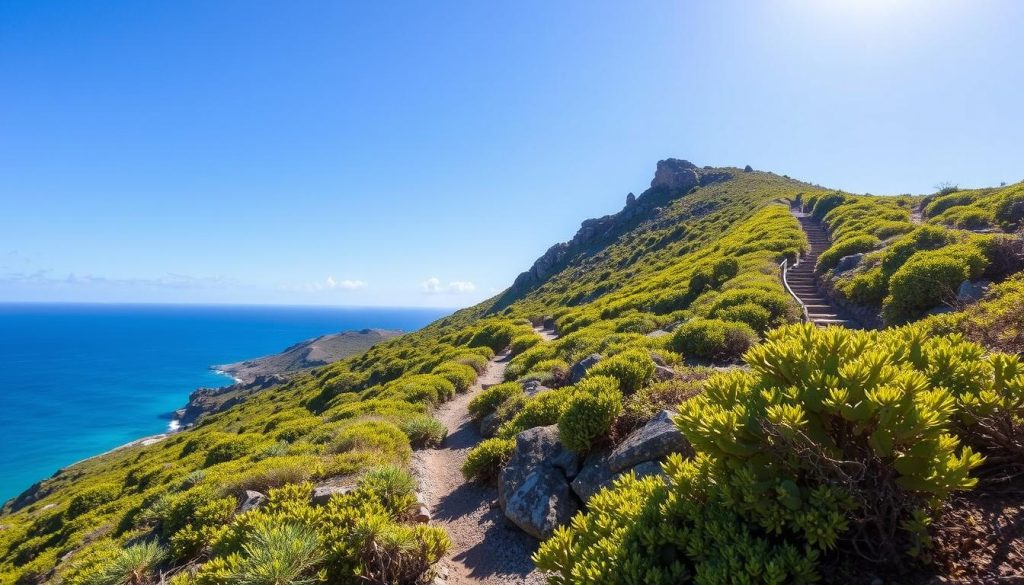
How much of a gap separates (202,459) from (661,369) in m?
19.8

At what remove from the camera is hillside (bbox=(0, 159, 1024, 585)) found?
3307 millimetres

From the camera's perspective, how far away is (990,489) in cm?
367

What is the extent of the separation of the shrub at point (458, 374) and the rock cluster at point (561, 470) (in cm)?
1144

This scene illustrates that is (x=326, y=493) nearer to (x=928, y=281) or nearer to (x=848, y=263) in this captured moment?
(x=928, y=281)

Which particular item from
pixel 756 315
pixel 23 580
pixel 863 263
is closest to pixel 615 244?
pixel 863 263

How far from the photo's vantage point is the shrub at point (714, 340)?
12.6 m

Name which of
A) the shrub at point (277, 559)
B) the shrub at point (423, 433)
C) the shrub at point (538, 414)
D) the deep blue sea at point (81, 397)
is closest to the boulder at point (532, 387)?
the shrub at point (538, 414)

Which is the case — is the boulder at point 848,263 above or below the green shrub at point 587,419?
above

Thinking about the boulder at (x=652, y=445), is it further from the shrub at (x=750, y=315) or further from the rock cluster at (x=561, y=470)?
the shrub at (x=750, y=315)

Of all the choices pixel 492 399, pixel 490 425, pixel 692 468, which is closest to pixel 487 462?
pixel 490 425

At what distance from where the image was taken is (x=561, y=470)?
316 inches

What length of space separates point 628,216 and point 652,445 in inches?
3342

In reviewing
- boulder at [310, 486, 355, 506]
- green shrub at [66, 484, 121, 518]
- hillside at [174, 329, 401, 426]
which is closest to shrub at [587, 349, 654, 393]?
boulder at [310, 486, 355, 506]

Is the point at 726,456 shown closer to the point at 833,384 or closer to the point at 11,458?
the point at 833,384
